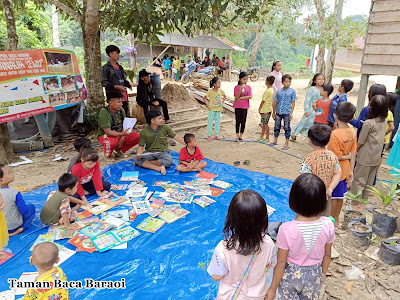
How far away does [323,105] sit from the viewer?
546cm

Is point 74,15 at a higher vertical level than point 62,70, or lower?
higher

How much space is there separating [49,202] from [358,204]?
4.00 metres

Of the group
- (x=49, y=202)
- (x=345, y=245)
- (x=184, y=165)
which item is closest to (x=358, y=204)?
(x=345, y=245)

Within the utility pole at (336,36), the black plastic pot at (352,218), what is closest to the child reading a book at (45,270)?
the black plastic pot at (352,218)

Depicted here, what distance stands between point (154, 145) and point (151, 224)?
193cm

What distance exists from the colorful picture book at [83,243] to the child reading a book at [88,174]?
70 centimetres

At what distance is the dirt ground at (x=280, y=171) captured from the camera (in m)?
2.63

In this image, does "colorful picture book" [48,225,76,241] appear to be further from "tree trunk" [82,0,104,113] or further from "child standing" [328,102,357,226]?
"tree trunk" [82,0,104,113]

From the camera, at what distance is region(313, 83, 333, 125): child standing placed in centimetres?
531

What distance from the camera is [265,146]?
245 inches

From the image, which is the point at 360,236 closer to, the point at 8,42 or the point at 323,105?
the point at 323,105

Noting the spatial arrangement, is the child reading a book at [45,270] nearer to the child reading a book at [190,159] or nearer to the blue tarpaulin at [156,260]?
the blue tarpaulin at [156,260]

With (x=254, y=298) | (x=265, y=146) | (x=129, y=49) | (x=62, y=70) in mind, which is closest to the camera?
(x=254, y=298)

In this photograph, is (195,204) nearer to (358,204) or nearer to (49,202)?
(49,202)
